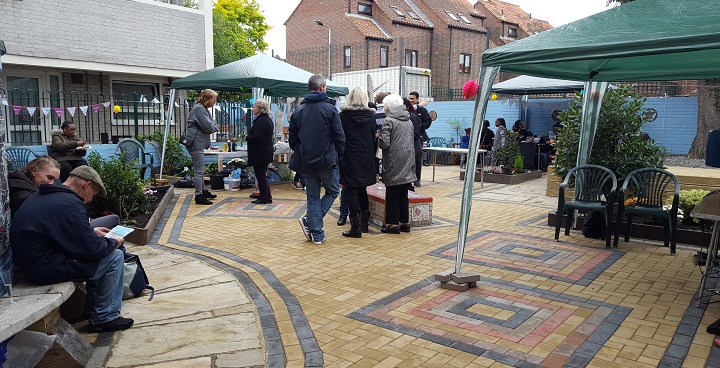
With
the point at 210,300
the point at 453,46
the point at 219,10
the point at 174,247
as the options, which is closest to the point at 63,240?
the point at 210,300

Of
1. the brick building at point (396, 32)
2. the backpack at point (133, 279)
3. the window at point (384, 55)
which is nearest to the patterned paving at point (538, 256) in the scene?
the backpack at point (133, 279)

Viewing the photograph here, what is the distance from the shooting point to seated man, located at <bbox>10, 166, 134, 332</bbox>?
137 inches

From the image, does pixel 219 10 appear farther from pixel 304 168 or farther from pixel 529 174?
pixel 304 168

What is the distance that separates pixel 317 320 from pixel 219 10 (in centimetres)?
3996

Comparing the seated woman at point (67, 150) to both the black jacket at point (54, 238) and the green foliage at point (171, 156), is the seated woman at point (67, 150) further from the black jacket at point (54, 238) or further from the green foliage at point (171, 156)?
the black jacket at point (54, 238)

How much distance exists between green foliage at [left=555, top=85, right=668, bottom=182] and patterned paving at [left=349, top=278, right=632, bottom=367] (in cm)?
300

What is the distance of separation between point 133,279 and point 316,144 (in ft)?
8.06

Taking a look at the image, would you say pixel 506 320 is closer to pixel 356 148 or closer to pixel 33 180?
pixel 356 148

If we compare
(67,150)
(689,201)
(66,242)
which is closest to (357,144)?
(66,242)

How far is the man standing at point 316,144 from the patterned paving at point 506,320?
1.88 metres

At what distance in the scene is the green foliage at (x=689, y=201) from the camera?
268 inches

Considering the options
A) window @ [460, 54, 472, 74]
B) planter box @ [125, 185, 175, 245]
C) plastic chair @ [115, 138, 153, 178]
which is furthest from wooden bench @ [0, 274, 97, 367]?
window @ [460, 54, 472, 74]

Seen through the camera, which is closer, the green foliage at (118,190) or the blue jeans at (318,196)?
the blue jeans at (318,196)

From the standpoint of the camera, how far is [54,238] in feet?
11.6
